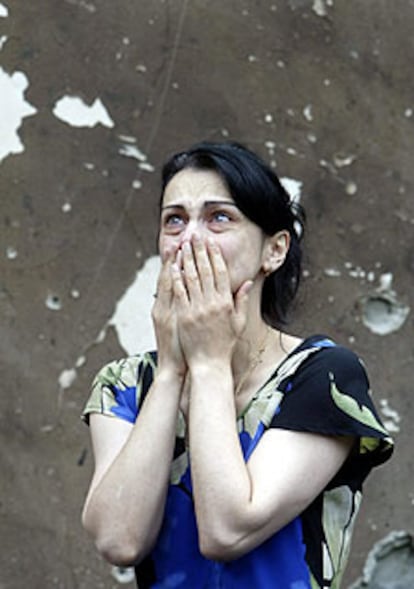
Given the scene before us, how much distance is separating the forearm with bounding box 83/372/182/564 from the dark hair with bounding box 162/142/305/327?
0.33 m

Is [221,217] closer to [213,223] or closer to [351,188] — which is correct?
[213,223]

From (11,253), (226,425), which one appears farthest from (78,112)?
(226,425)

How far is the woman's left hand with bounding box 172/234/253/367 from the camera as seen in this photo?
67.9 inches

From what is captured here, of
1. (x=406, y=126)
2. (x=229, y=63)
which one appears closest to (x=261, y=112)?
(x=229, y=63)

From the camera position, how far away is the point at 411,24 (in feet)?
9.84

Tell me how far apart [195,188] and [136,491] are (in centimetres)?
49

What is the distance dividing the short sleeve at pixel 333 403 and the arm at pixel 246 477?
22 mm

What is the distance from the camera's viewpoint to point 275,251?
1884 millimetres

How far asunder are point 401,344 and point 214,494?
4.52 ft

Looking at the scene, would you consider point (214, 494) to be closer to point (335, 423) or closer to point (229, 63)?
point (335, 423)

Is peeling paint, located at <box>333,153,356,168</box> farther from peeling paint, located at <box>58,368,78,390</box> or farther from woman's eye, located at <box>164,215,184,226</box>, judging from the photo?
woman's eye, located at <box>164,215,184,226</box>

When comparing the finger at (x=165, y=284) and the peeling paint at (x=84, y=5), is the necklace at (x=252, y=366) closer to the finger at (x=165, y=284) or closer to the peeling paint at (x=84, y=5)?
the finger at (x=165, y=284)

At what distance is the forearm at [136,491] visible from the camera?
165 cm

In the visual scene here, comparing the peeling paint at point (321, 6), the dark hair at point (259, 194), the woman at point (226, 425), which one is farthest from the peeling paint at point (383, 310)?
the woman at point (226, 425)
